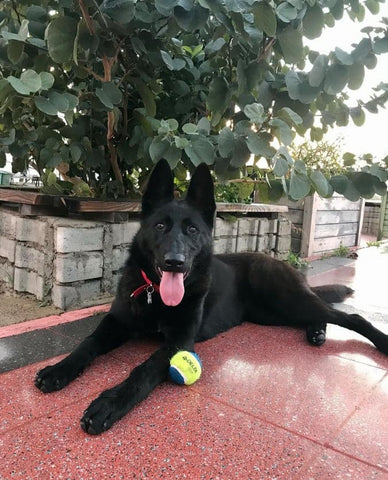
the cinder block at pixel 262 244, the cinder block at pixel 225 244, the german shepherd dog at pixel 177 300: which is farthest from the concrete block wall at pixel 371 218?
the german shepherd dog at pixel 177 300

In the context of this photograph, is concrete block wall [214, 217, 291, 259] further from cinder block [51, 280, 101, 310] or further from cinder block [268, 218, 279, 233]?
cinder block [51, 280, 101, 310]

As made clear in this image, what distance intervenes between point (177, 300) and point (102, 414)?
65 cm

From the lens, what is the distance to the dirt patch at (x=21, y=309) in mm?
2500

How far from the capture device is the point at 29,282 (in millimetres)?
2902

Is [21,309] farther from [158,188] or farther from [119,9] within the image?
[119,9]

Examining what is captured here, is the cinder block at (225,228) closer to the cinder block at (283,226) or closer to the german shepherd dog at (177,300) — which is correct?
the cinder block at (283,226)

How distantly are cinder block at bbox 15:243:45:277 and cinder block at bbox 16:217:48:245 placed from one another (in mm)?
65

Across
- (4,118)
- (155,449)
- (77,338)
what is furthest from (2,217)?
(155,449)

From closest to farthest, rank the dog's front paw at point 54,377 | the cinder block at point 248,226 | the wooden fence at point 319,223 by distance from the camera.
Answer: the dog's front paw at point 54,377
the cinder block at point 248,226
the wooden fence at point 319,223

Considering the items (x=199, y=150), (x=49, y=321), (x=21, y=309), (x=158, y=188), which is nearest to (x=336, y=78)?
(x=199, y=150)

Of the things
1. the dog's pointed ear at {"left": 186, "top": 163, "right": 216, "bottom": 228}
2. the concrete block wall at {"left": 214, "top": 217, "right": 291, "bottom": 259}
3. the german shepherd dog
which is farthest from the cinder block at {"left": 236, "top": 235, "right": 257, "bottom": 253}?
the dog's pointed ear at {"left": 186, "top": 163, "right": 216, "bottom": 228}

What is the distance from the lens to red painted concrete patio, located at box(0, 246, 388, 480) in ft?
3.93

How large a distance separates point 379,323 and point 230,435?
1.99 m

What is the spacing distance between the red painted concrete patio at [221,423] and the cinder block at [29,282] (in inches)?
23.3
